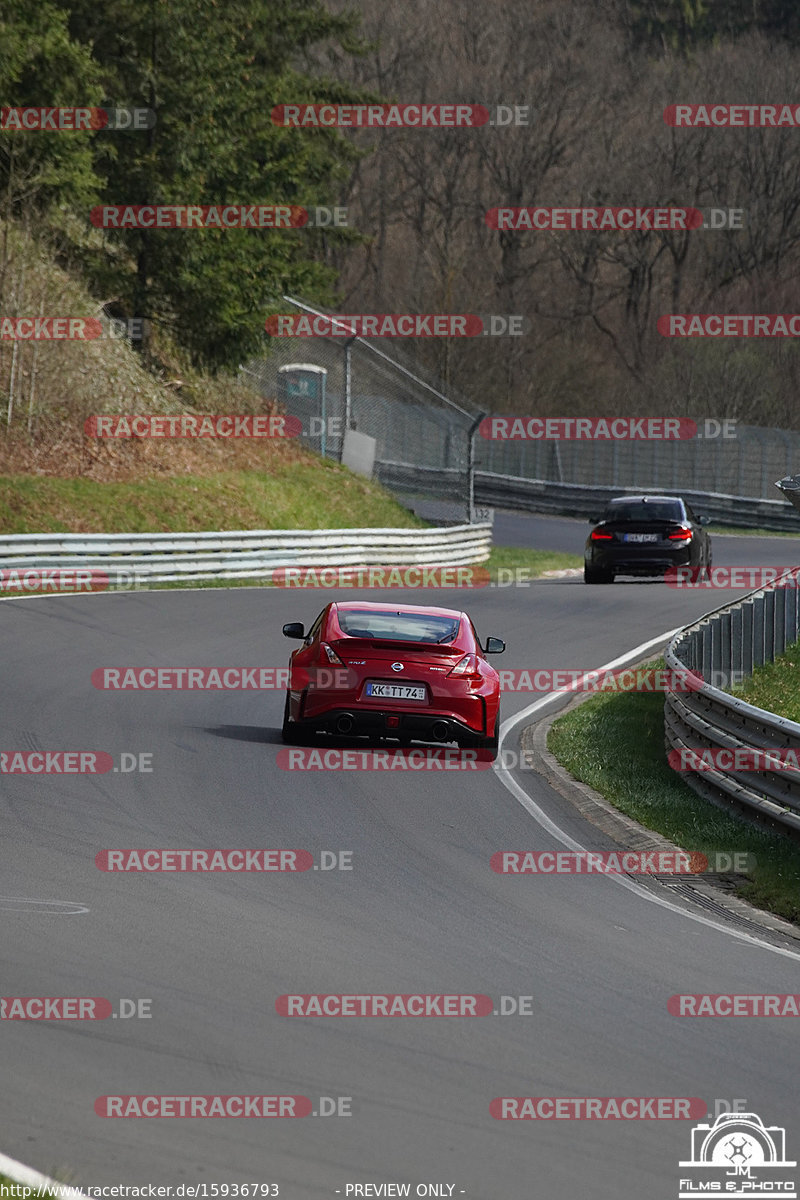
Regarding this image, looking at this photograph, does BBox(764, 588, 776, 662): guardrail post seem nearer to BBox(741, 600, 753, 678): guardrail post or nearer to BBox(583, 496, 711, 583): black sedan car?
BBox(741, 600, 753, 678): guardrail post

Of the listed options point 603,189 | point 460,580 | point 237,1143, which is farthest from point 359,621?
point 603,189

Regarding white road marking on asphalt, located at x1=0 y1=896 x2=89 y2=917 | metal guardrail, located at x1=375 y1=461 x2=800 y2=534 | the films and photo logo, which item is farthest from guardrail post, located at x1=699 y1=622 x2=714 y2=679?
metal guardrail, located at x1=375 y1=461 x2=800 y2=534

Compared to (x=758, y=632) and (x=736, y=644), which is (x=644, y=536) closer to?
(x=758, y=632)

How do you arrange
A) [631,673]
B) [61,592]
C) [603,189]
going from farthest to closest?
1. [603,189]
2. [61,592]
3. [631,673]

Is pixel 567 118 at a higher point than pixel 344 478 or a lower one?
higher

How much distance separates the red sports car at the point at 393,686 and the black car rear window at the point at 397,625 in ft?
0.04

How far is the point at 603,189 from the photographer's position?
229 ft

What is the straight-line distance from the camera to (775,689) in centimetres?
1958

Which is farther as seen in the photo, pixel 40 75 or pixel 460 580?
pixel 40 75

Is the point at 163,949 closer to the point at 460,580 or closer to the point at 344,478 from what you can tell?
the point at 460,580

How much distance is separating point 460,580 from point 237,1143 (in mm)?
29832

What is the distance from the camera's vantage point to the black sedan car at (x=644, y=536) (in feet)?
106

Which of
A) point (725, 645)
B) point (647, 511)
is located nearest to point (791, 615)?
point (725, 645)

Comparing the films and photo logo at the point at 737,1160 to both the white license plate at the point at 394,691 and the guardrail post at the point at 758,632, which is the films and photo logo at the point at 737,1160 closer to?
the white license plate at the point at 394,691
